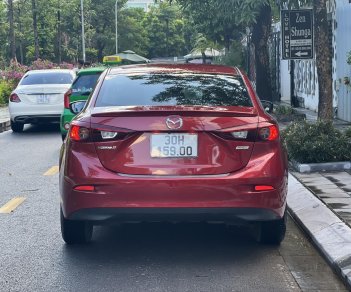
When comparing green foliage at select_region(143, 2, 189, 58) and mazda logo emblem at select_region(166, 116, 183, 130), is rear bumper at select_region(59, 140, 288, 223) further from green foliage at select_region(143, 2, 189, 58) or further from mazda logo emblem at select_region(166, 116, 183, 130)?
green foliage at select_region(143, 2, 189, 58)

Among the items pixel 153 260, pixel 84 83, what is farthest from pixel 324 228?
pixel 84 83

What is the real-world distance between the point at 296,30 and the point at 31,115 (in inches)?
A: 253

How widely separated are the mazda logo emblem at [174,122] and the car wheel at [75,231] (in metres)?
1.30

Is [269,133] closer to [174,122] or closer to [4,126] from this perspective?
[174,122]

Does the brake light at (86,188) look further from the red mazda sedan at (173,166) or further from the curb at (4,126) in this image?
the curb at (4,126)

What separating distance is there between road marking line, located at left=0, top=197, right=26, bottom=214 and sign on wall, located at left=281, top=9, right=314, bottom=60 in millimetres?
9736

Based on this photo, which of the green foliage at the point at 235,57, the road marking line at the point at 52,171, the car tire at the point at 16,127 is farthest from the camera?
the green foliage at the point at 235,57

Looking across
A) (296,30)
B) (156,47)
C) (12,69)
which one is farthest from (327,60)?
(156,47)

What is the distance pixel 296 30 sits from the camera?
17969mm

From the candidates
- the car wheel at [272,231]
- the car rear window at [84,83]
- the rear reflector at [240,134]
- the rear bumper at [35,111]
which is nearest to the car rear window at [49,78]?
the rear bumper at [35,111]

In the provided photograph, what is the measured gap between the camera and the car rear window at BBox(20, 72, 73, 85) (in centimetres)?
2020

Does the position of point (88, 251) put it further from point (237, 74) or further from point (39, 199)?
point (39, 199)

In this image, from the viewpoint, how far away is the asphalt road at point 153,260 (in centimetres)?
602

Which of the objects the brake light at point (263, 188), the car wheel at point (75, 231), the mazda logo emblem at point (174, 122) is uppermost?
the mazda logo emblem at point (174, 122)
